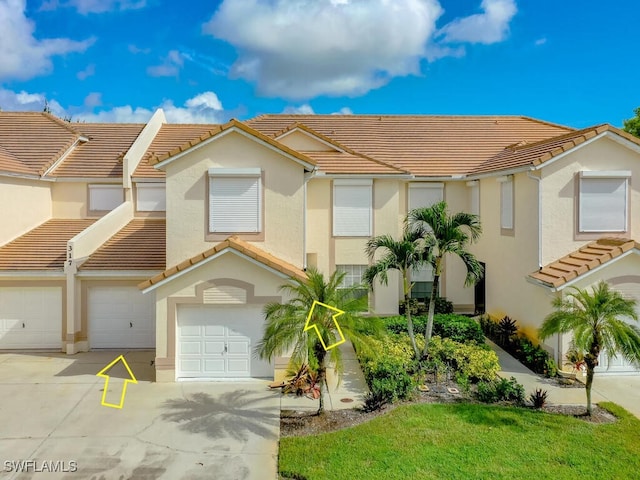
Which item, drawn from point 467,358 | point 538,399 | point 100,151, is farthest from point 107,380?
point 100,151

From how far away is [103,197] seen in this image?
846 inches

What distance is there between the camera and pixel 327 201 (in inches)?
778

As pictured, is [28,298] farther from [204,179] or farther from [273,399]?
[273,399]

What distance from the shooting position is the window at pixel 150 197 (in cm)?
2105

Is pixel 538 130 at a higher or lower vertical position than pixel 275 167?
higher

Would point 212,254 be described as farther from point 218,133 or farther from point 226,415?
point 226,415

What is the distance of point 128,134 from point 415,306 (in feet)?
55.5

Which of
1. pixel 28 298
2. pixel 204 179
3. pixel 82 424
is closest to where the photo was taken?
pixel 82 424

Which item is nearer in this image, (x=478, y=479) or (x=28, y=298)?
(x=478, y=479)

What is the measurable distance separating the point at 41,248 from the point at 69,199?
4.10 m

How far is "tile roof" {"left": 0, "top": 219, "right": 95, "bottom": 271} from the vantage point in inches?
661

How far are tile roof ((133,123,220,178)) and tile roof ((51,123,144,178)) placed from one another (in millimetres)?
1104

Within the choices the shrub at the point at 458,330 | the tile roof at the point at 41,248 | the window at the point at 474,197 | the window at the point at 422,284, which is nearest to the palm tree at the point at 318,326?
the shrub at the point at 458,330

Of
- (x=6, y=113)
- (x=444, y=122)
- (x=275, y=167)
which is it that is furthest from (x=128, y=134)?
(x=444, y=122)
